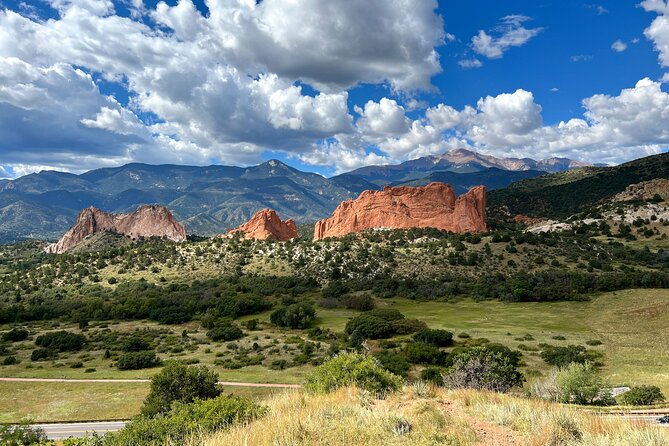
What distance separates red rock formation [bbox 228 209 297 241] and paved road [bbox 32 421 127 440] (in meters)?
94.3

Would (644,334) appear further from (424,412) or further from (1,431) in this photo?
(1,431)

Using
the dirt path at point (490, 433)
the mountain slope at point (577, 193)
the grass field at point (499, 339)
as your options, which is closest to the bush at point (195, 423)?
the dirt path at point (490, 433)

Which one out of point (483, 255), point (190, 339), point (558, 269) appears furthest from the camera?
point (483, 255)

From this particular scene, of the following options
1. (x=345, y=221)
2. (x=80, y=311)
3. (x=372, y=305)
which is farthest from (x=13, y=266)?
(x=372, y=305)

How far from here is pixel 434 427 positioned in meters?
8.04

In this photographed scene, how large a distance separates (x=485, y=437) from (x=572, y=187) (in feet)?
630

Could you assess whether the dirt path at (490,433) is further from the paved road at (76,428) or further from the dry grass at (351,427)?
the paved road at (76,428)

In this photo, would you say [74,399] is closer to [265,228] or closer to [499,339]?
[499,339]

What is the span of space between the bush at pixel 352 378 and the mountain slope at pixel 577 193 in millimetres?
146795

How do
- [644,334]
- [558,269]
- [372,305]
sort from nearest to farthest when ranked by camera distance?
1. [644,334]
2. [372,305]
3. [558,269]

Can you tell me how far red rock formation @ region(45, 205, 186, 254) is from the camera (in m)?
160

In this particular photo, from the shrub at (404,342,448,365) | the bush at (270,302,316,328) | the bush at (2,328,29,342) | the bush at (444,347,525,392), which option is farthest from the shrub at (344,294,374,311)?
the bush at (2,328,29,342)

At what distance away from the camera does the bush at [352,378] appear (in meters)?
13.4

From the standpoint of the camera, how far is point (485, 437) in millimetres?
7863
